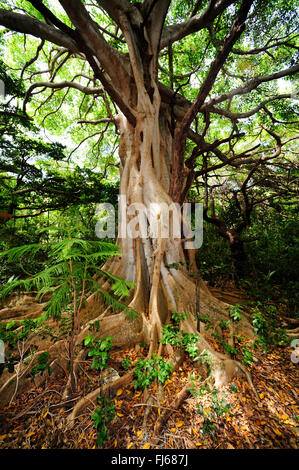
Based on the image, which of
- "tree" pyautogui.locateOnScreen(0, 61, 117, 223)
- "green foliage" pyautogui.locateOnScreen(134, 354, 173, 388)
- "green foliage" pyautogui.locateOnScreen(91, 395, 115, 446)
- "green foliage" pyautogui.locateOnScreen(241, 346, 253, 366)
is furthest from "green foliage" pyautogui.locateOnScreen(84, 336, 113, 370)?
"tree" pyautogui.locateOnScreen(0, 61, 117, 223)

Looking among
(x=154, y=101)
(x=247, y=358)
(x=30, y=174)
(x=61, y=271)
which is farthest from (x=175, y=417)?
(x=30, y=174)

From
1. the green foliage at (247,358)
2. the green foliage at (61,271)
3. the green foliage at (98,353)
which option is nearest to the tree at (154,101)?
the green foliage at (247,358)

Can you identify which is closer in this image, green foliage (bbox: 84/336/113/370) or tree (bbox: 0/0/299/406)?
green foliage (bbox: 84/336/113/370)

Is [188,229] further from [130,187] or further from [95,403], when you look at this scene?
[95,403]

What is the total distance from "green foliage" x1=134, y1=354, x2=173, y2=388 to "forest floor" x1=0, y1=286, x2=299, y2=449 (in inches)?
5.7

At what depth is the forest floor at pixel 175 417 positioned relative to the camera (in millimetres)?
1318

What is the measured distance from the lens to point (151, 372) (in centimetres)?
162

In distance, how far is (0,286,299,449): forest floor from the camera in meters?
1.32

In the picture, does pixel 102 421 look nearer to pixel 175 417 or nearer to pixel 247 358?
pixel 175 417

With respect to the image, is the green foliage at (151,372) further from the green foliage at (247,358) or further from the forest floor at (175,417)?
the green foliage at (247,358)

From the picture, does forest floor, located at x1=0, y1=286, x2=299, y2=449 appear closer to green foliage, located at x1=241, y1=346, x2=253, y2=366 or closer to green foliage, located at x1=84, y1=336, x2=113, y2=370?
green foliage, located at x1=241, y1=346, x2=253, y2=366

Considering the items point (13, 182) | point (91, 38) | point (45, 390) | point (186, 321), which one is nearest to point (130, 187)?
point (91, 38)

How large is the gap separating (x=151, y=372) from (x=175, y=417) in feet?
1.20
